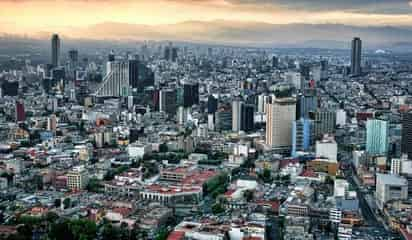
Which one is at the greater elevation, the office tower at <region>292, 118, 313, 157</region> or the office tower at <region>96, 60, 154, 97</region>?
the office tower at <region>96, 60, 154, 97</region>

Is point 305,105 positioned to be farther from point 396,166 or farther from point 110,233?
point 110,233

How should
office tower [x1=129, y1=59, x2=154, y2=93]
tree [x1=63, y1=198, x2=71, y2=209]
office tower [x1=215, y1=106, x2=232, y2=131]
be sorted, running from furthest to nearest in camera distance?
office tower [x1=129, y1=59, x2=154, y2=93] < office tower [x1=215, y1=106, x2=232, y2=131] < tree [x1=63, y1=198, x2=71, y2=209]

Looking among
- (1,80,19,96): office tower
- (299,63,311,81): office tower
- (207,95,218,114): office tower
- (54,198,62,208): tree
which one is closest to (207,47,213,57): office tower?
(299,63,311,81): office tower

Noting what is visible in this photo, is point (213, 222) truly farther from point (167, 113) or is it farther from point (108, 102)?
point (108, 102)

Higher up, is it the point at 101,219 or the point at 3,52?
the point at 3,52

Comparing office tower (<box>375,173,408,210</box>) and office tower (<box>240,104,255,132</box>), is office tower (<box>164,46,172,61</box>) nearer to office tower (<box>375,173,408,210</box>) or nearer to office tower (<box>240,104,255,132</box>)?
office tower (<box>240,104,255,132</box>)

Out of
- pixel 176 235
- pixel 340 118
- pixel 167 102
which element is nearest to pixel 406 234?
pixel 176 235

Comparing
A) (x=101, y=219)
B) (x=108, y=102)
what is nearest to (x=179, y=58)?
(x=108, y=102)
